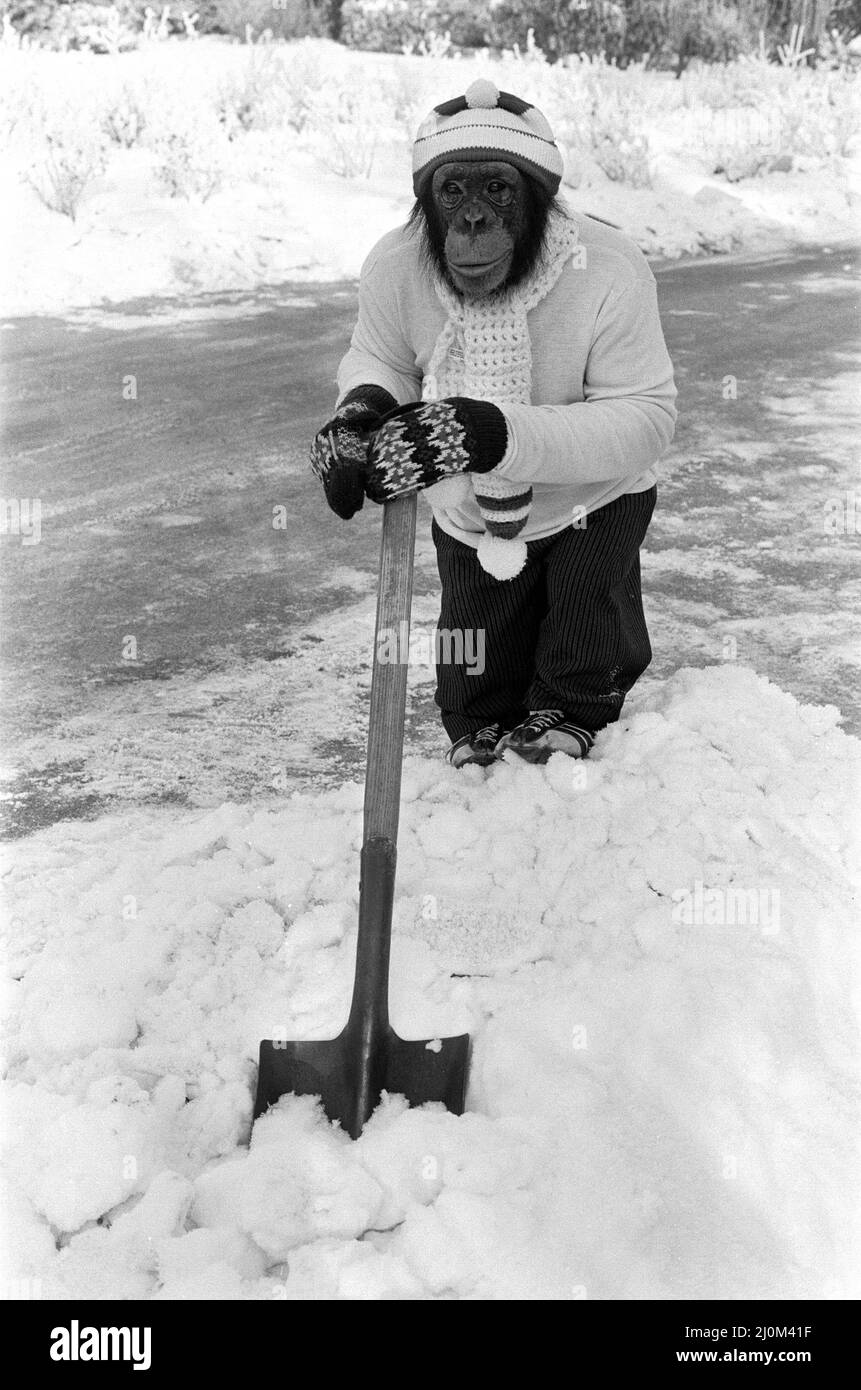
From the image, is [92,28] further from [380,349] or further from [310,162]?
[380,349]

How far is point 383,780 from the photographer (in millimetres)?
2029

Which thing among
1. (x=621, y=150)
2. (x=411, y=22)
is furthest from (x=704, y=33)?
(x=621, y=150)

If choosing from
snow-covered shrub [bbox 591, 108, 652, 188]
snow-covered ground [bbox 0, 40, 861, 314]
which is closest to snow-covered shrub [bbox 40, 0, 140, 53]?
snow-covered ground [bbox 0, 40, 861, 314]

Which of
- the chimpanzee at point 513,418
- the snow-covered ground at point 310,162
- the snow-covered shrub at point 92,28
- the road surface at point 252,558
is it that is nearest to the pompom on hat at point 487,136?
the chimpanzee at point 513,418

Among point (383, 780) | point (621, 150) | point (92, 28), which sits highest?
point (383, 780)

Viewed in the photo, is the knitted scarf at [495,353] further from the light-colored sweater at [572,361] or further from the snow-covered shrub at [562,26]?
the snow-covered shrub at [562,26]

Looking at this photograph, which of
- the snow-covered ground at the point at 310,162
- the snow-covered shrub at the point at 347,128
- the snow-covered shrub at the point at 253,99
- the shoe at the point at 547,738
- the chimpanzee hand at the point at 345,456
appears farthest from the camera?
the snow-covered shrub at the point at 253,99

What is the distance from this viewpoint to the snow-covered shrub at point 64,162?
8695 millimetres

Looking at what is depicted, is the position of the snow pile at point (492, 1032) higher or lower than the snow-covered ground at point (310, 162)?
higher

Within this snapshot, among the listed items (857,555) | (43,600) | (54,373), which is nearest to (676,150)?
(54,373)

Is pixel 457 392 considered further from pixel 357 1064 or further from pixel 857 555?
pixel 857 555

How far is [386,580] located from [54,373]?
474cm

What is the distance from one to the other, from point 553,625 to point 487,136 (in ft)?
3.00

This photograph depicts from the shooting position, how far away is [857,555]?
420 centimetres
